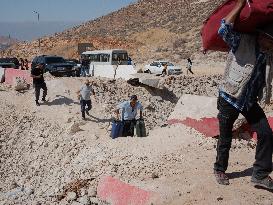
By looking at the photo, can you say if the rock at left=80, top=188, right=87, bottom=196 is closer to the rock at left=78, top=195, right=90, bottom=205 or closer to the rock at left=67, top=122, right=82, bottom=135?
the rock at left=78, top=195, right=90, bottom=205

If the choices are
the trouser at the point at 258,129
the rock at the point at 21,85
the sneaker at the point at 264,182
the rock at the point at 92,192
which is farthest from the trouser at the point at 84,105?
the sneaker at the point at 264,182

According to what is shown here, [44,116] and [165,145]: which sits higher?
[165,145]

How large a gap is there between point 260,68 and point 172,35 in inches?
2280

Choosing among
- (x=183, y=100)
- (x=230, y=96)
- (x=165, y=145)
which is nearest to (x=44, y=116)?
(x=183, y=100)

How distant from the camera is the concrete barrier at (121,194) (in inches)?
260

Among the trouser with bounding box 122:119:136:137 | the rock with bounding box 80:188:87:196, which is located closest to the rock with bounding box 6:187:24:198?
the trouser with bounding box 122:119:136:137

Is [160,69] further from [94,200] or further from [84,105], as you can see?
[94,200]

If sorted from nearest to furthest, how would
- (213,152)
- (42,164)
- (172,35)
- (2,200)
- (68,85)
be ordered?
(213,152), (2,200), (42,164), (68,85), (172,35)

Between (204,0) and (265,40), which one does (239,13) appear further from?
(204,0)

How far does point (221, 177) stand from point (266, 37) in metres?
1.89

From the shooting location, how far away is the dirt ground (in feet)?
20.7

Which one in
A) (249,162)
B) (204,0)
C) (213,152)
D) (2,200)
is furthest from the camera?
(204,0)

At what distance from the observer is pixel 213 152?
8.11 m

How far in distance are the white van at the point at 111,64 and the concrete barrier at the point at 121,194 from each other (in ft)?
62.6
